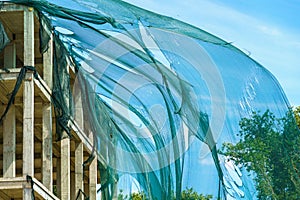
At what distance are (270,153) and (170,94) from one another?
258 cm

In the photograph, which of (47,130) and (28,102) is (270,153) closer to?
(28,102)

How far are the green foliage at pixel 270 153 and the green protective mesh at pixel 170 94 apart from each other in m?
0.03

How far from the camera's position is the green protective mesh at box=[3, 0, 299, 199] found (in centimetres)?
1432

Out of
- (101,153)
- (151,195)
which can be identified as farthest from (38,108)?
(151,195)

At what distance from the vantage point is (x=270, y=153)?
1400cm

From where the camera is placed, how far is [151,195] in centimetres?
1720

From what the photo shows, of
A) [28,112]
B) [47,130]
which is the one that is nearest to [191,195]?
[28,112]

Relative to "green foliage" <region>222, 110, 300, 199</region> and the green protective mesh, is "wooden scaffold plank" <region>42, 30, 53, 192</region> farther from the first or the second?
"green foliage" <region>222, 110, 300, 199</region>

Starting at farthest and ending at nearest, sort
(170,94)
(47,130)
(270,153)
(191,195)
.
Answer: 1. (47,130)
2. (170,94)
3. (191,195)
4. (270,153)

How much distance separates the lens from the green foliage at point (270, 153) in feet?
45.5

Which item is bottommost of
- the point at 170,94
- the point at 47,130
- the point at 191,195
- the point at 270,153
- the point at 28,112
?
the point at 191,195

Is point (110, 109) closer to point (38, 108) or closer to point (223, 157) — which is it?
point (38, 108)

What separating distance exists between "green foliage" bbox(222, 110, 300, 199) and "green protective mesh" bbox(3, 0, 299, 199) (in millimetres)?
35

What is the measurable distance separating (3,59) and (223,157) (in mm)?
10370
